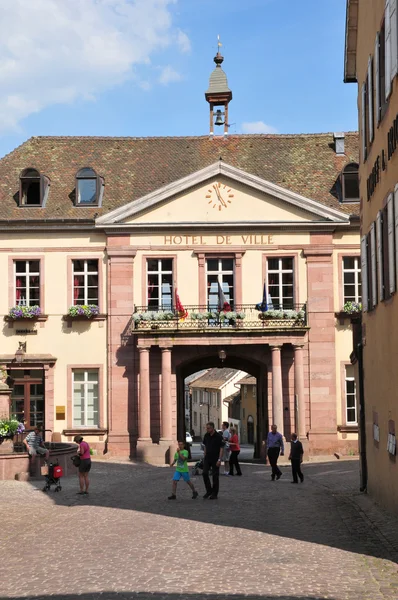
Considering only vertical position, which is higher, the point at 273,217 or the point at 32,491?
the point at 273,217

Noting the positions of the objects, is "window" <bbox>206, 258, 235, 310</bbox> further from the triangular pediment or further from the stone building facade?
the triangular pediment

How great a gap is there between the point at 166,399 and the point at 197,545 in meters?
21.3

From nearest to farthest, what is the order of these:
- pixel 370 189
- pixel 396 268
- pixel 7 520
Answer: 1. pixel 396 268
2. pixel 7 520
3. pixel 370 189

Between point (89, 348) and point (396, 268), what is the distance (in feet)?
73.2

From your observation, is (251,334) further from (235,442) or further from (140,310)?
(235,442)

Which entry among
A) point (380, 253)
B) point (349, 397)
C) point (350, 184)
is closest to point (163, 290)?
point (349, 397)

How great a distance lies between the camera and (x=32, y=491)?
2302 cm

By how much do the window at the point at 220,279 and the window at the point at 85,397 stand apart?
5.06 meters

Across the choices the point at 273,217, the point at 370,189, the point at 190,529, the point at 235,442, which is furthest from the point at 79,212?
the point at 190,529

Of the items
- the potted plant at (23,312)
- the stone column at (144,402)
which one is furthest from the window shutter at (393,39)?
the potted plant at (23,312)

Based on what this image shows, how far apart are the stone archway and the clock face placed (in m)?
5.22

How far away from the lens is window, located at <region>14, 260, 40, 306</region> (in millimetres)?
36469

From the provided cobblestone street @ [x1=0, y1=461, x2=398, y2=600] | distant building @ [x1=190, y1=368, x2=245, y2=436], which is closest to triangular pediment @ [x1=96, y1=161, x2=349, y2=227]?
cobblestone street @ [x1=0, y1=461, x2=398, y2=600]

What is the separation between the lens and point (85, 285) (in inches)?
1437
